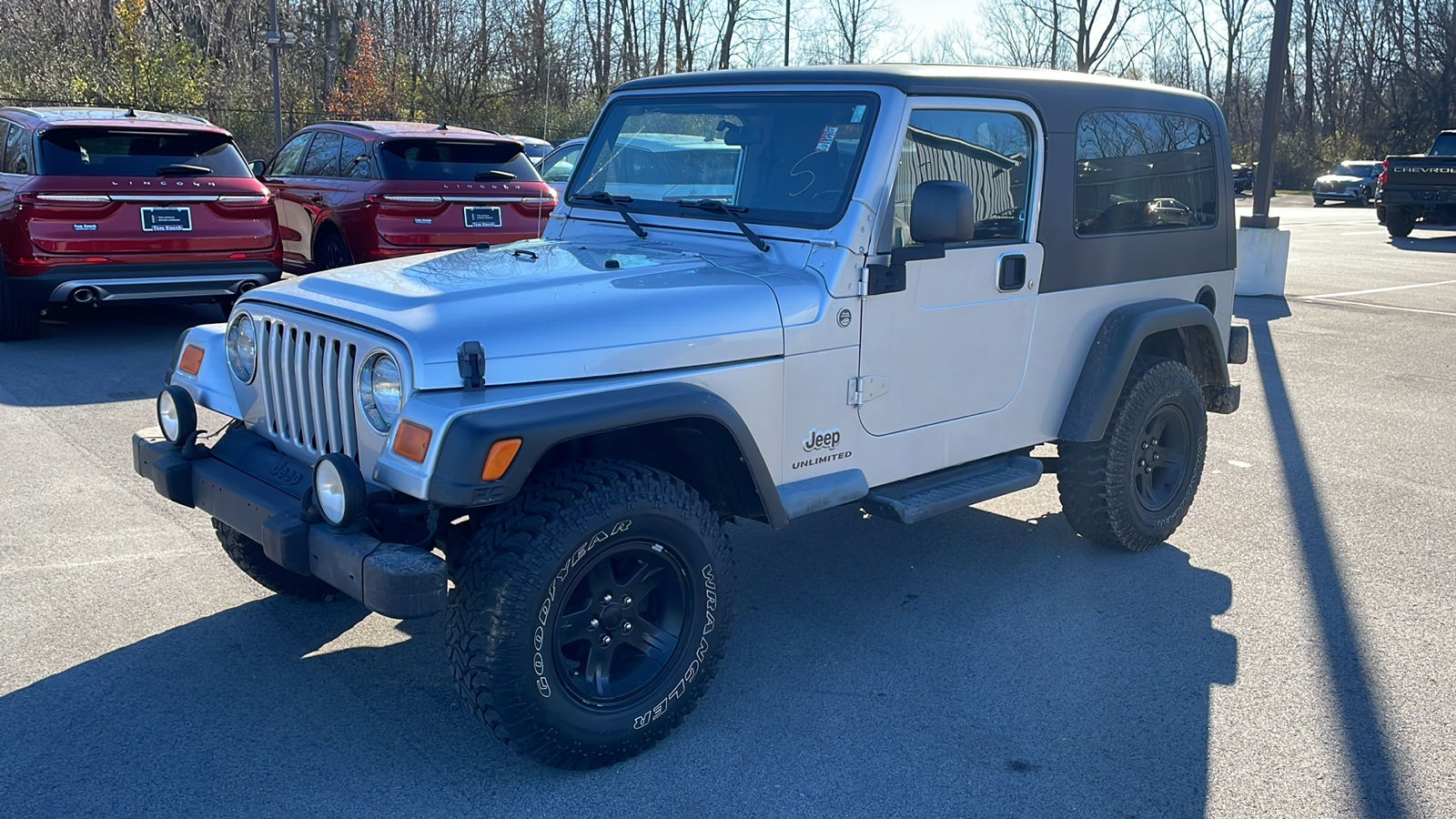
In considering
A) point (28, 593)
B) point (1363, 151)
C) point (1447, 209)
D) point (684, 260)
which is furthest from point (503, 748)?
point (1363, 151)

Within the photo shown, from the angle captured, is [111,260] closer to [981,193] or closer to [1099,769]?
[981,193]

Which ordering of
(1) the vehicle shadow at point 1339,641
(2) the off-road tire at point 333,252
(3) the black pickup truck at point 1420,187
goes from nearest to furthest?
(1) the vehicle shadow at point 1339,641, (2) the off-road tire at point 333,252, (3) the black pickup truck at point 1420,187

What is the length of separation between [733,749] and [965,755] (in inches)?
26.4

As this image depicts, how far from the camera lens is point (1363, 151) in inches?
1930

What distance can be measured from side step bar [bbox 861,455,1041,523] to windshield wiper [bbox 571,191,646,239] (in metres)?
1.27

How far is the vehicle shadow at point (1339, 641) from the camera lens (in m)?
3.34

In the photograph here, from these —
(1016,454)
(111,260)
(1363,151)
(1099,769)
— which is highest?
(1363,151)

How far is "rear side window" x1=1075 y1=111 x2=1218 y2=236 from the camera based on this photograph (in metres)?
4.71

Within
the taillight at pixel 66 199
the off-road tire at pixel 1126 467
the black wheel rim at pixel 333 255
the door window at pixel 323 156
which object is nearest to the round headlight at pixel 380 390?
the off-road tire at pixel 1126 467

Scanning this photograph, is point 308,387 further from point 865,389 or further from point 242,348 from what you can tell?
point 865,389

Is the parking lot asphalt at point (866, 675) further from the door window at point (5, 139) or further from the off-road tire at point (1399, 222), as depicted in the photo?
the off-road tire at point (1399, 222)

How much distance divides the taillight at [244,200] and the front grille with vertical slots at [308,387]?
6.12 meters

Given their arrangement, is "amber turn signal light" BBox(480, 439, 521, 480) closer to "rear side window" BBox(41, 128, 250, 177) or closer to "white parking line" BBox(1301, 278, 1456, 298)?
"rear side window" BBox(41, 128, 250, 177)

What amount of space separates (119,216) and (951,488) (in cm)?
702
